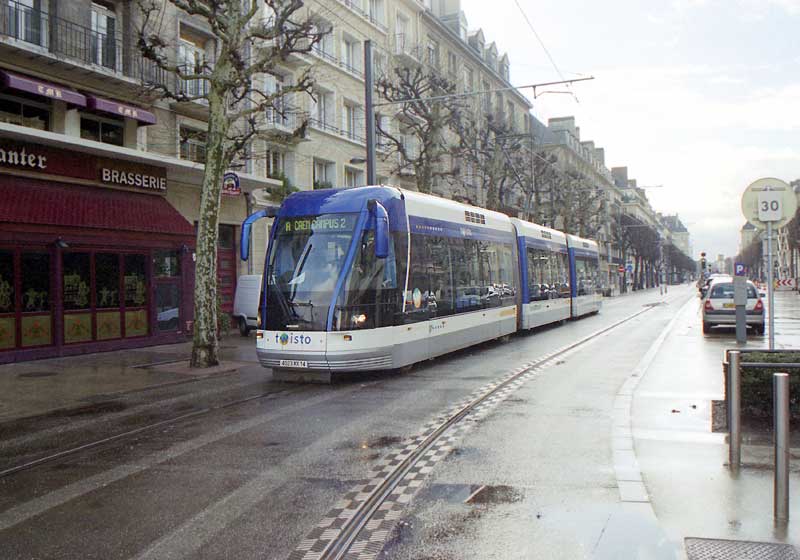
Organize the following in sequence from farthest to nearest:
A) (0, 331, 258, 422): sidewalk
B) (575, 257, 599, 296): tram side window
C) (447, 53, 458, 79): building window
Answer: (447, 53, 458, 79): building window, (575, 257, 599, 296): tram side window, (0, 331, 258, 422): sidewalk

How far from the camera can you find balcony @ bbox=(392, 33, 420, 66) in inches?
1282

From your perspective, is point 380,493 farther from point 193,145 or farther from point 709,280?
point 709,280

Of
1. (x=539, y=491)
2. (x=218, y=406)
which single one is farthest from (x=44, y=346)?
(x=539, y=491)

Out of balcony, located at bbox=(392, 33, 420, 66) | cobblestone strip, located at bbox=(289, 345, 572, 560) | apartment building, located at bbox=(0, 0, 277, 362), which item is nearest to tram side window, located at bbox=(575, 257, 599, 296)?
balcony, located at bbox=(392, 33, 420, 66)

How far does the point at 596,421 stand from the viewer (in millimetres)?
8039

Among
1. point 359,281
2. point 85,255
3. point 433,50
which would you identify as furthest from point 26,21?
point 433,50

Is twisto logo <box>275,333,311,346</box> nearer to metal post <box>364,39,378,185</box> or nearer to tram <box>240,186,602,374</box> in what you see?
tram <box>240,186,602,374</box>

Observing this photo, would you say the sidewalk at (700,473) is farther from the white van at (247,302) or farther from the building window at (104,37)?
the building window at (104,37)

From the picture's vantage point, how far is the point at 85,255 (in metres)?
17.2

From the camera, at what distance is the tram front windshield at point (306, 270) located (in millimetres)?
10938

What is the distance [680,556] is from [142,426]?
6401mm

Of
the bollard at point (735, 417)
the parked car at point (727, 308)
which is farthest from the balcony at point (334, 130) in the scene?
the bollard at point (735, 417)

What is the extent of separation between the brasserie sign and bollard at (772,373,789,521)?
1574 centimetres

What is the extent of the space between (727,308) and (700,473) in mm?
15452
